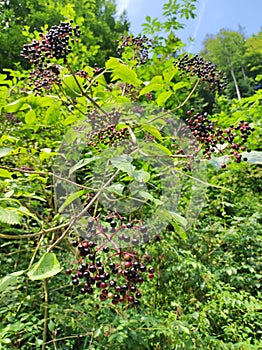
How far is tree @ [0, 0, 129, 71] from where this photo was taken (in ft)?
17.3

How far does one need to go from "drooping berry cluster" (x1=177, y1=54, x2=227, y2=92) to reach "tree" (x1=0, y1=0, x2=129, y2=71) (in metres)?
1.74

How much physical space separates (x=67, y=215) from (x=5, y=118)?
71 cm

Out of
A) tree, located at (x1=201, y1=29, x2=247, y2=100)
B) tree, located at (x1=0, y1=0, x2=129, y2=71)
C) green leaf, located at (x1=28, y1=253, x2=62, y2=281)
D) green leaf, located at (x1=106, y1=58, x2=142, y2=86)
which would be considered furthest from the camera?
tree, located at (x1=201, y1=29, x2=247, y2=100)

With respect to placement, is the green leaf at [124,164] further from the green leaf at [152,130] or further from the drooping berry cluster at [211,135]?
the drooping berry cluster at [211,135]

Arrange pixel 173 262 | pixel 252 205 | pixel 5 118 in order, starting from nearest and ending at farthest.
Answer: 1. pixel 5 118
2. pixel 173 262
3. pixel 252 205

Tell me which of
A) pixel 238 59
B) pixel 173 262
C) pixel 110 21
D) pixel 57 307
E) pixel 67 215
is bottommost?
pixel 57 307

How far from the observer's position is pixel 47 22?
8.62 meters

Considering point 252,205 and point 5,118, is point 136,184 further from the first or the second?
point 252,205

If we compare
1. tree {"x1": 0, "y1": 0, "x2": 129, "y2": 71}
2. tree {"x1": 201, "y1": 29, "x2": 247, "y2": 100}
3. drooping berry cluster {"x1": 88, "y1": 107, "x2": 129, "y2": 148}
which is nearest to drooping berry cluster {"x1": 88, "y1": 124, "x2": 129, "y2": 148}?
drooping berry cluster {"x1": 88, "y1": 107, "x2": 129, "y2": 148}

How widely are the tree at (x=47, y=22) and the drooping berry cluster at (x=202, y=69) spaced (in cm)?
174

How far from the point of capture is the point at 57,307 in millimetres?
1882

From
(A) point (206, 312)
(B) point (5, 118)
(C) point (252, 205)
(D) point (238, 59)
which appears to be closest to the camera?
(B) point (5, 118)

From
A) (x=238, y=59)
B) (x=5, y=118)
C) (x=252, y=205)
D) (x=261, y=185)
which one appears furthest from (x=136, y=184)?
(x=238, y=59)

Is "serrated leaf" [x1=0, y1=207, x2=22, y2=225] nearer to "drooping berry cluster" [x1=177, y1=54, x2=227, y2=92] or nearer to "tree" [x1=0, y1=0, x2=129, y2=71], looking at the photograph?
"drooping berry cluster" [x1=177, y1=54, x2=227, y2=92]
